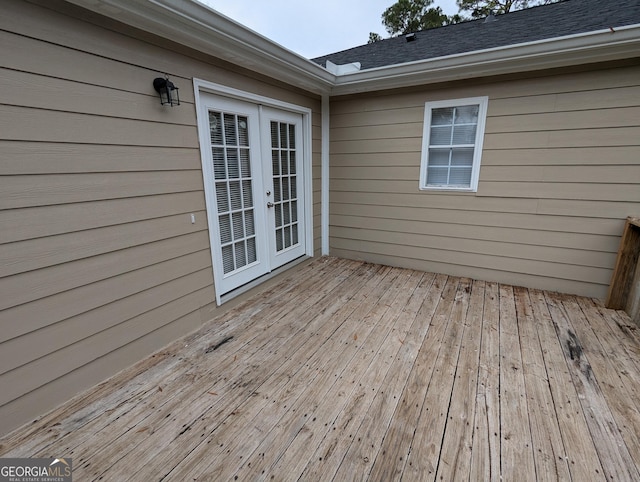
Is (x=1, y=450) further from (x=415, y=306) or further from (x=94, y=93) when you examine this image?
(x=415, y=306)

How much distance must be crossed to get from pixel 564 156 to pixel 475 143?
0.80 m

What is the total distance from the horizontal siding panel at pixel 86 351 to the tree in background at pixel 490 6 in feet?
43.4

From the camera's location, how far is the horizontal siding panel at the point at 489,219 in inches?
110

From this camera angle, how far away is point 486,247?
10.8 feet

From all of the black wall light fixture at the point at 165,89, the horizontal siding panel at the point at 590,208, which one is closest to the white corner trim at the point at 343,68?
the black wall light fixture at the point at 165,89

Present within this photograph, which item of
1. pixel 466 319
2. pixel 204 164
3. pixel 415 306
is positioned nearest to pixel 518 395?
pixel 466 319

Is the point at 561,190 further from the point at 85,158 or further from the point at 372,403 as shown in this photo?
the point at 85,158

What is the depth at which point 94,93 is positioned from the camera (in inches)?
65.4

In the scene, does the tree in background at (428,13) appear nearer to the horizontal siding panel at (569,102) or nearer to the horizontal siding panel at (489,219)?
the horizontal siding panel at (569,102)

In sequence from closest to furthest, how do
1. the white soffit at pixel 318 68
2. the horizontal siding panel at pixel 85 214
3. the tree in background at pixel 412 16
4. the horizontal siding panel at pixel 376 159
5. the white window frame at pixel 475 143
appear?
1. the horizontal siding panel at pixel 85 214
2. the white soffit at pixel 318 68
3. the white window frame at pixel 475 143
4. the horizontal siding panel at pixel 376 159
5. the tree in background at pixel 412 16

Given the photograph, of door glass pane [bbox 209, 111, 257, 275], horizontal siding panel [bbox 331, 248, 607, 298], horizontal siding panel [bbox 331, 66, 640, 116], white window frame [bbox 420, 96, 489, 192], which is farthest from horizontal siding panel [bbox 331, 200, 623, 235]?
door glass pane [bbox 209, 111, 257, 275]

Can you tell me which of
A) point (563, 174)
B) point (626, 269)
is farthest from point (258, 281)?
point (626, 269)

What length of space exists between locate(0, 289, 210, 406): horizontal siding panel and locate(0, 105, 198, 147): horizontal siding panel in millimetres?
1182

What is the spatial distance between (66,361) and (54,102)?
4.77ft
